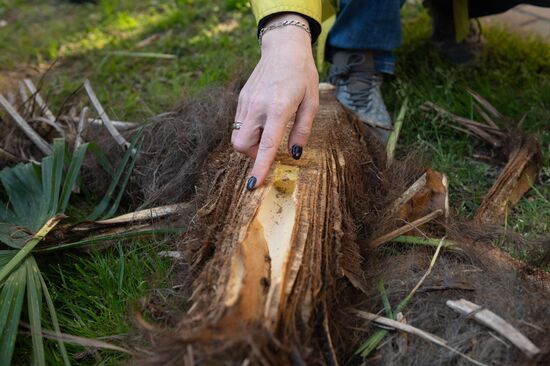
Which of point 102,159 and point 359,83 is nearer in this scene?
point 102,159

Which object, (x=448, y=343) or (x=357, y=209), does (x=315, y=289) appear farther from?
(x=357, y=209)

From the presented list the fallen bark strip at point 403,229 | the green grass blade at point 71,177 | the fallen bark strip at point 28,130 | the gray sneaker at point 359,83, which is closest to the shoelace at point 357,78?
the gray sneaker at point 359,83

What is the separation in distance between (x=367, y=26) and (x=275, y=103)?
3.79ft

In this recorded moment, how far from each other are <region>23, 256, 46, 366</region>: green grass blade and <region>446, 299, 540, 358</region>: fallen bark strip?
1.08 m

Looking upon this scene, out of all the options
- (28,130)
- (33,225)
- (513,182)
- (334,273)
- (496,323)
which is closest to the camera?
(496,323)

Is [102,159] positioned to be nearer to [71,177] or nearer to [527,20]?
[71,177]

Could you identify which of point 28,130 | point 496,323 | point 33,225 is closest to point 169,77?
point 28,130

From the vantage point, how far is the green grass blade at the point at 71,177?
189 cm

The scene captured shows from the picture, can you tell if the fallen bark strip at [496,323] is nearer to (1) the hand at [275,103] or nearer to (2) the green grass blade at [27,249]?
(1) the hand at [275,103]

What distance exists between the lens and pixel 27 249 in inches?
66.2

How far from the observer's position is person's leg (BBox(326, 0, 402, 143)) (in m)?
2.41

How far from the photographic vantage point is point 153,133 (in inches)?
87.0

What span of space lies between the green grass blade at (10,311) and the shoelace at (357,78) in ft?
5.16

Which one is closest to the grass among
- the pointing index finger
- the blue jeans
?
the blue jeans
